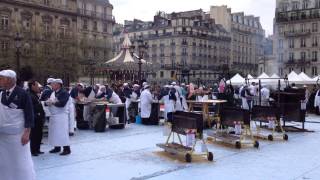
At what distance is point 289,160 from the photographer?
10.4 metres

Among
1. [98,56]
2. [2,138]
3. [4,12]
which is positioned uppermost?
[4,12]

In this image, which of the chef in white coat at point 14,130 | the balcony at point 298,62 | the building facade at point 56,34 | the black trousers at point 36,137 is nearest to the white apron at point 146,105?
the black trousers at point 36,137

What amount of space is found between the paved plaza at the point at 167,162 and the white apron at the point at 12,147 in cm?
198

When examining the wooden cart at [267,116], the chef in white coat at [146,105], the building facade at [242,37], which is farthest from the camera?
the building facade at [242,37]

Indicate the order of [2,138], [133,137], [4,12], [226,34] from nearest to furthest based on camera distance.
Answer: [2,138] < [133,137] < [4,12] < [226,34]

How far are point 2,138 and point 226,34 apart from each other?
96.4 m

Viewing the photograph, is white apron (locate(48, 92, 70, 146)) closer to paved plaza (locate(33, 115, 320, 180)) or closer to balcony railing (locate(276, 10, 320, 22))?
paved plaza (locate(33, 115, 320, 180))

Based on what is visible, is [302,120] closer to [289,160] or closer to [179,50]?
[289,160]

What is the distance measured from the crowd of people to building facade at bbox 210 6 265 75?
3127 inches

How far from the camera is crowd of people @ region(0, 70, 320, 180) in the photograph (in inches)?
259

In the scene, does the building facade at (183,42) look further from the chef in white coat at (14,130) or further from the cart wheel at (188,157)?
the chef in white coat at (14,130)

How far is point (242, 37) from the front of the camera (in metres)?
109

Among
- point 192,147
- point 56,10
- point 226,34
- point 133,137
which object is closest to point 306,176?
point 192,147

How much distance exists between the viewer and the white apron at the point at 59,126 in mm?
10977
